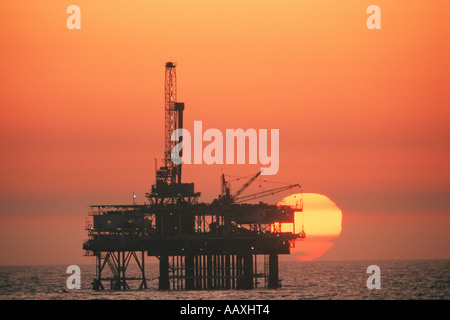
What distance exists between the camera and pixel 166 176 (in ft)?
445

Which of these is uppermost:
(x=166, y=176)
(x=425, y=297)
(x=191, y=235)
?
(x=166, y=176)

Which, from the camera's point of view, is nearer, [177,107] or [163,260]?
[163,260]

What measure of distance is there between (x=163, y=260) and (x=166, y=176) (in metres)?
14.9

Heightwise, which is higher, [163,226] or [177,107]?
[177,107]

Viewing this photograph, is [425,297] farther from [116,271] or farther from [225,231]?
[116,271]

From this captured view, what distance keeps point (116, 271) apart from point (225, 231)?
856 inches

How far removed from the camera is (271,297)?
105m
